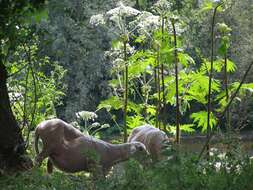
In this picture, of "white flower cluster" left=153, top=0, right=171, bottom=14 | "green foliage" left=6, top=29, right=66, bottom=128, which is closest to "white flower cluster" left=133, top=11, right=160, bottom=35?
"white flower cluster" left=153, top=0, right=171, bottom=14

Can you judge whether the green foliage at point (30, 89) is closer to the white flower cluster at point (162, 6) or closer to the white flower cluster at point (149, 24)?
the white flower cluster at point (149, 24)

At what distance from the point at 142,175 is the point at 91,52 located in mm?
17927

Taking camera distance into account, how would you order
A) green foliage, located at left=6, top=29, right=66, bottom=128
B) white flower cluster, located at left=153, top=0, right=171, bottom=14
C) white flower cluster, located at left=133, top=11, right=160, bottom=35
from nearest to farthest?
green foliage, located at left=6, top=29, right=66, bottom=128 < white flower cluster, located at left=153, top=0, right=171, bottom=14 < white flower cluster, located at left=133, top=11, right=160, bottom=35

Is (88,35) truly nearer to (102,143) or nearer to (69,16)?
(69,16)

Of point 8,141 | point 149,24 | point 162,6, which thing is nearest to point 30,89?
point 149,24

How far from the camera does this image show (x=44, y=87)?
5977 mm

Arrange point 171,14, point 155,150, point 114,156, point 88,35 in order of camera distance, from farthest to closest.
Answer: point 88,35 < point 171,14 < point 155,150 < point 114,156

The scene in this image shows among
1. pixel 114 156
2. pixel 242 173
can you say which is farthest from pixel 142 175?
pixel 114 156

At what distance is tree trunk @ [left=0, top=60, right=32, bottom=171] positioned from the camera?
3.72 meters

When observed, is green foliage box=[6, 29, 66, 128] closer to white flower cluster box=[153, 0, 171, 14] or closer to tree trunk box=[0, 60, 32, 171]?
tree trunk box=[0, 60, 32, 171]

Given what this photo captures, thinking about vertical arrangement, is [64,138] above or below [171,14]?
below

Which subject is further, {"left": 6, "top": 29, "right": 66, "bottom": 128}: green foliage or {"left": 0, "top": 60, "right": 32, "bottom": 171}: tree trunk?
{"left": 6, "top": 29, "right": 66, "bottom": 128}: green foliage

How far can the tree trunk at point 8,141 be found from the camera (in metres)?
3.72

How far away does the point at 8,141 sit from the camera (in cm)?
375
